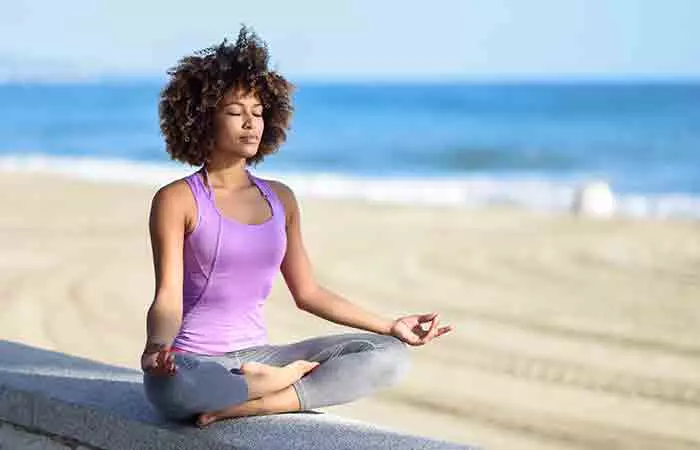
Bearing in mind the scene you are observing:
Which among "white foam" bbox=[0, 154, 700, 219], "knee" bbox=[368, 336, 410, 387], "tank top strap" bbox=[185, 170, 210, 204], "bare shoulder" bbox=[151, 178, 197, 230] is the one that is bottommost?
"white foam" bbox=[0, 154, 700, 219]

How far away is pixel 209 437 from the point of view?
2.95 m

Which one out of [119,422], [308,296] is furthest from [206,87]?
[119,422]

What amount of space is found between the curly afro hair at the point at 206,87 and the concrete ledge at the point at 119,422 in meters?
0.66

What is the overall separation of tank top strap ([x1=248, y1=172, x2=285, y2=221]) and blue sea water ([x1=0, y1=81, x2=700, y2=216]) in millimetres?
14218

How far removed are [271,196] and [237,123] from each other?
217mm

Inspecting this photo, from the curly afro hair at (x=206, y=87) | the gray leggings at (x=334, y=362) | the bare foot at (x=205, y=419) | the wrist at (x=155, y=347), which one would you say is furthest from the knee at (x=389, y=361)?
the curly afro hair at (x=206, y=87)

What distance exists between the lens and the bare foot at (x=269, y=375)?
9.88 ft

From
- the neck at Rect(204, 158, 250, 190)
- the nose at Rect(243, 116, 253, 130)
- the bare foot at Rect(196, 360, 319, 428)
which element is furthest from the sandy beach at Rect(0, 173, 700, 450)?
the nose at Rect(243, 116, 253, 130)

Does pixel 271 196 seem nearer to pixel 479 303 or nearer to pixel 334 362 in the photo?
pixel 334 362

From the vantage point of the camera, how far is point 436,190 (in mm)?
22172

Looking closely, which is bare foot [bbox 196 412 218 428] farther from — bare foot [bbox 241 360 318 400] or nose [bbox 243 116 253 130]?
nose [bbox 243 116 253 130]

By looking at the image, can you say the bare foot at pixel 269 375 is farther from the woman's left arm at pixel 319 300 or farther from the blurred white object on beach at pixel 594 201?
the blurred white object on beach at pixel 594 201

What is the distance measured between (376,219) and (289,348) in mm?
9454

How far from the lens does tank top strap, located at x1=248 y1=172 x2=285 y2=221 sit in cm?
327
